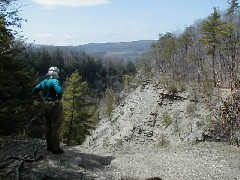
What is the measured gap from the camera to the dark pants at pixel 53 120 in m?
8.59

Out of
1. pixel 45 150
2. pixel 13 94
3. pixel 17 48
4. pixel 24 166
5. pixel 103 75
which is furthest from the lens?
pixel 103 75

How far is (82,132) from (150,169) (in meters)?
23.0

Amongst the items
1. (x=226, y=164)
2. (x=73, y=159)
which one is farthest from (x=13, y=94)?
(x=226, y=164)

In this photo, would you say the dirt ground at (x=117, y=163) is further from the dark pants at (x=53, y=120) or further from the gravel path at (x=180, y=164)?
the dark pants at (x=53, y=120)

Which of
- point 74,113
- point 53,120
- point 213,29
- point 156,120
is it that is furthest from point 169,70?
point 53,120

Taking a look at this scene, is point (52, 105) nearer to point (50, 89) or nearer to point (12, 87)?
point (50, 89)

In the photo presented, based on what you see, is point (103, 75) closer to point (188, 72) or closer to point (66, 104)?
point (188, 72)

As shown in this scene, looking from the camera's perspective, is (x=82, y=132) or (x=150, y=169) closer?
(x=150, y=169)

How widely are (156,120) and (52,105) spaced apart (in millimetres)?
34554

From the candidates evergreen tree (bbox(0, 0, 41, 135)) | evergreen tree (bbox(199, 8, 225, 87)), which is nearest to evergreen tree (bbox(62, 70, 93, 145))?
evergreen tree (bbox(0, 0, 41, 135))

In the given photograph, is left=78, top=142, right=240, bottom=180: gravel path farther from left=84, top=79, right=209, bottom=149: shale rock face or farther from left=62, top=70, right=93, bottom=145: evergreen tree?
left=62, top=70, right=93, bottom=145: evergreen tree

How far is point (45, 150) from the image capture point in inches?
360

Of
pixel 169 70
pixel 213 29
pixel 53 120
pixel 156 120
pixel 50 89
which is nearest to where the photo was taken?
pixel 50 89

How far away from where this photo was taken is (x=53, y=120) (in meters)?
8.70
